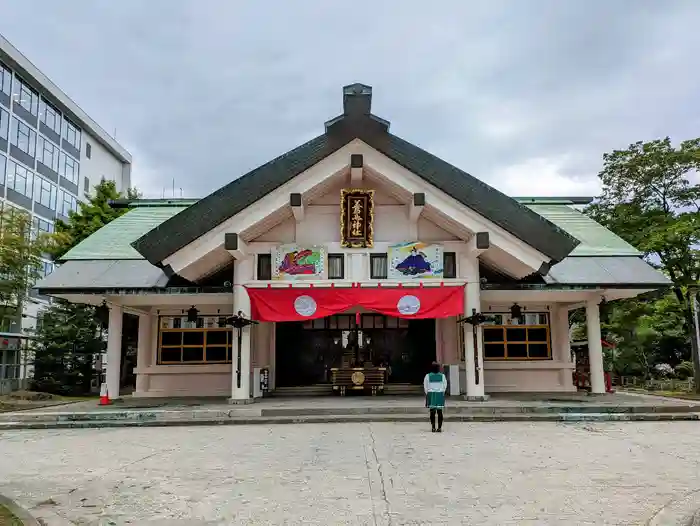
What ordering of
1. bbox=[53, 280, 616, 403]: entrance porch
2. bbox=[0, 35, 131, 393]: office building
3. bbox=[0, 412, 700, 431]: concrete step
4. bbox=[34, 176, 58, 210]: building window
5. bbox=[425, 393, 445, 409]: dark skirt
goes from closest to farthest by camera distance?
bbox=[425, 393, 445, 409]: dark skirt < bbox=[0, 412, 700, 431]: concrete step < bbox=[53, 280, 616, 403]: entrance porch < bbox=[0, 35, 131, 393]: office building < bbox=[34, 176, 58, 210]: building window

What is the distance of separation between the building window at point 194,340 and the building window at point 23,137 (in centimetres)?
2062

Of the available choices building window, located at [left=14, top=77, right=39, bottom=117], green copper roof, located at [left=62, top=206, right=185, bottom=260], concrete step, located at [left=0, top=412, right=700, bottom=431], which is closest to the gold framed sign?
concrete step, located at [left=0, top=412, right=700, bottom=431]

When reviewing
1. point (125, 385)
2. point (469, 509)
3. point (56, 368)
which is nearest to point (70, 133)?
point (56, 368)

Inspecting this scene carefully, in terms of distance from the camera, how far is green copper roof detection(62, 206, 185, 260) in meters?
16.8

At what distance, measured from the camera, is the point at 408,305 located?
14406mm

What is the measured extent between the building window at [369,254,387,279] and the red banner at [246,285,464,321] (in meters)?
0.63

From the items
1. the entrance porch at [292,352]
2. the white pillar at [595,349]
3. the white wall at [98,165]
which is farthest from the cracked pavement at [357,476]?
the white wall at [98,165]

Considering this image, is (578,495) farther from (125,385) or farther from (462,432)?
(125,385)

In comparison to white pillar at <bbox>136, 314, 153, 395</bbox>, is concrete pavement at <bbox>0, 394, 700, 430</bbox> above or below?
below

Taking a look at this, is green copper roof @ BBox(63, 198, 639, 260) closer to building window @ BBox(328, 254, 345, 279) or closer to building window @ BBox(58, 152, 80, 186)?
building window @ BBox(328, 254, 345, 279)

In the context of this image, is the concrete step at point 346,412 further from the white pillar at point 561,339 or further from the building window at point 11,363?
the building window at point 11,363

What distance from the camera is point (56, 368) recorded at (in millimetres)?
26672

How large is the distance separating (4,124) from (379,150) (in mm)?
25958

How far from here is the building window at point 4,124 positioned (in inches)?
1216
